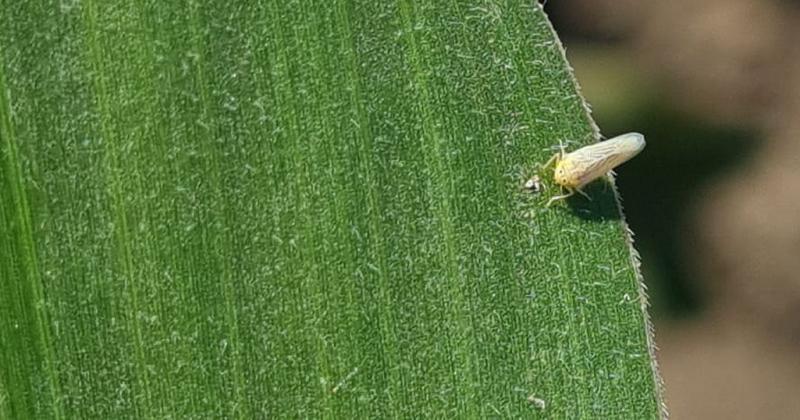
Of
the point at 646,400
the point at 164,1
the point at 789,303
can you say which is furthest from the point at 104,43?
the point at 789,303

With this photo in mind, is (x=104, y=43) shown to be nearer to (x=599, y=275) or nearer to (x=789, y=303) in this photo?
(x=599, y=275)

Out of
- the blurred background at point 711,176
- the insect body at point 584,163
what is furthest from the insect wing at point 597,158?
the blurred background at point 711,176

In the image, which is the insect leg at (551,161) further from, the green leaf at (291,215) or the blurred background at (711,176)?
the blurred background at (711,176)

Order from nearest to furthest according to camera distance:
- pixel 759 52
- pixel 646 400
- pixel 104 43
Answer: pixel 104 43, pixel 646 400, pixel 759 52

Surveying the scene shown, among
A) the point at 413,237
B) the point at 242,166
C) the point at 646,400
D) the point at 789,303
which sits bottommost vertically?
the point at 789,303

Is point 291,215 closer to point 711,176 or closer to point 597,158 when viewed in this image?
point 597,158

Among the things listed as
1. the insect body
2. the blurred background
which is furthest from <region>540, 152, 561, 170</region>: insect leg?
the blurred background
